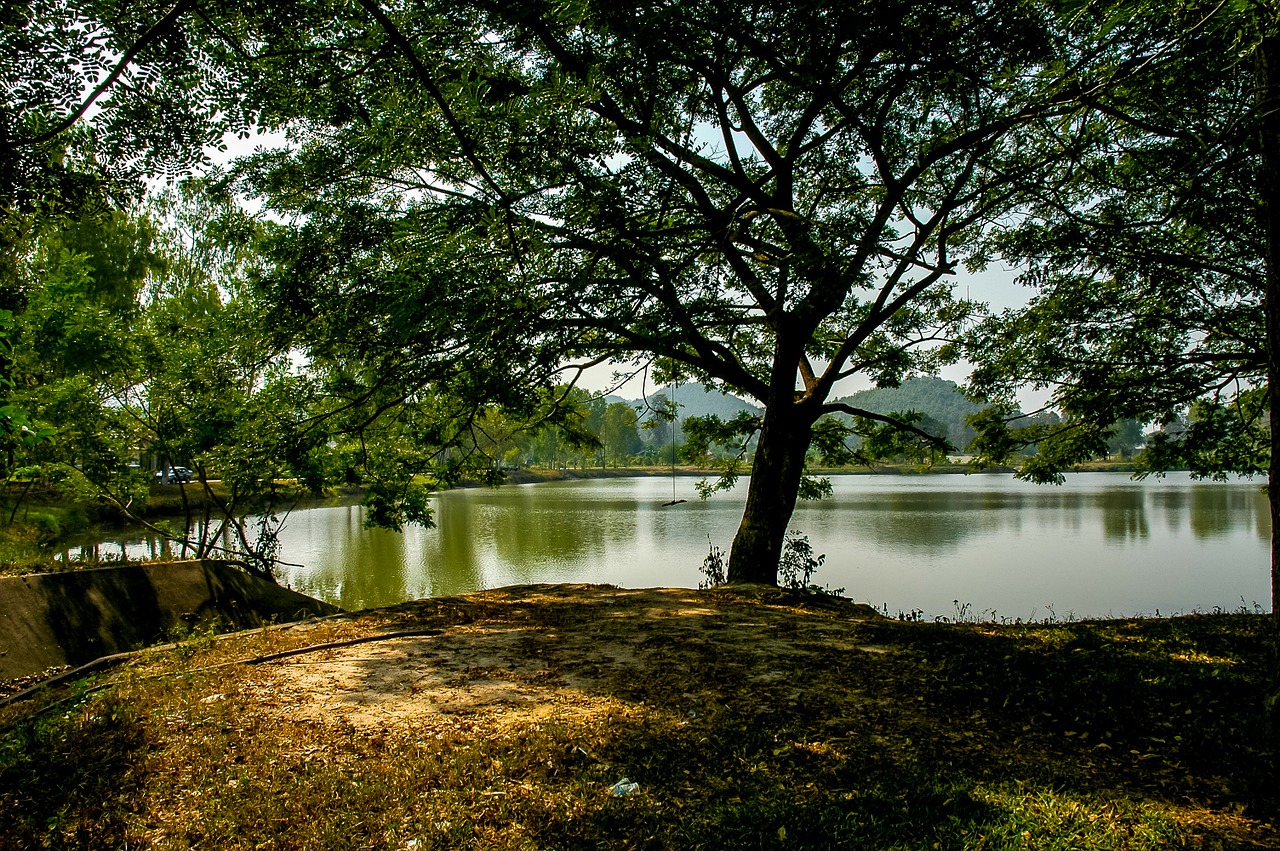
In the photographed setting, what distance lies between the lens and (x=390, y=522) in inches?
328

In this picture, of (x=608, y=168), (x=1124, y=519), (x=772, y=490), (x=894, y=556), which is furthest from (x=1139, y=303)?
(x=1124, y=519)

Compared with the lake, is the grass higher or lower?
higher

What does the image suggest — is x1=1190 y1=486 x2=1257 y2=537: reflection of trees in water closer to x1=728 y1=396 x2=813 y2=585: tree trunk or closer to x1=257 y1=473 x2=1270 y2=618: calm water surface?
x1=257 y1=473 x2=1270 y2=618: calm water surface

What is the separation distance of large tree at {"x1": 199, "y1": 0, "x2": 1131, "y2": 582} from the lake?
6001 millimetres

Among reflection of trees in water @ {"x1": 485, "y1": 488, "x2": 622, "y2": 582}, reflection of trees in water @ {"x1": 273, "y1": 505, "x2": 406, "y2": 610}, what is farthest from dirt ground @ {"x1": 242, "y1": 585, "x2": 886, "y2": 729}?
reflection of trees in water @ {"x1": 485, "y1": 488, "x2": 622, "y2": 582}

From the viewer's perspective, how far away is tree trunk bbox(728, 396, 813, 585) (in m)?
8.74

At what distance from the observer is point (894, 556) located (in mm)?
18062

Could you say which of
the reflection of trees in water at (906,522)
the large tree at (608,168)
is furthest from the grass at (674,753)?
the reflection of trees in water at (906,522)

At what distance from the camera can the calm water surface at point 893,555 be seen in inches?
532

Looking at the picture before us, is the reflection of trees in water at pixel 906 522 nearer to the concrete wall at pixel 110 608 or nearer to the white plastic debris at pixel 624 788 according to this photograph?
the concrete wall at pixel 110 608

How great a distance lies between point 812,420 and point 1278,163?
6.05m

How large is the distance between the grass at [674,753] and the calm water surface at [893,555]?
7934mm

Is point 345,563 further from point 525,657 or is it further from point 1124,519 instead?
point 1124,519

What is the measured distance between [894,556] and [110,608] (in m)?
16.9
